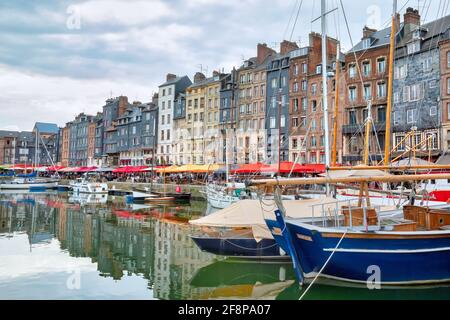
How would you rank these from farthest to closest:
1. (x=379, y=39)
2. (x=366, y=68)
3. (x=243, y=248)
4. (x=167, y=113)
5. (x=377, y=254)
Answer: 1. (x=167, y=113)
2. (x=379, y=39)
3. (x=366, y=68)
4. (x=243, y=248)
5. (x=377, y=254)

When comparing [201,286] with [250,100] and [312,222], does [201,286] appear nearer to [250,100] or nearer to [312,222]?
[312,222]

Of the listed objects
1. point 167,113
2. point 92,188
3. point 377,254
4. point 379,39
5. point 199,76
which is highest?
point 199,76

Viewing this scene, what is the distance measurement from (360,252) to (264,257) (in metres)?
5.45

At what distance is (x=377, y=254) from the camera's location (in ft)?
41.7

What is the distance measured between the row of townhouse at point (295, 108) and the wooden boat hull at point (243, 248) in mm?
8056

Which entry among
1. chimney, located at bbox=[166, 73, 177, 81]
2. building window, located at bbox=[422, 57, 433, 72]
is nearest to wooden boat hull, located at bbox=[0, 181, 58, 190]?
chimney, located at bbox=[166, 73, 177, 81]

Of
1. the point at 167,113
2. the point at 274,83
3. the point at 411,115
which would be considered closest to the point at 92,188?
the point at 167,113

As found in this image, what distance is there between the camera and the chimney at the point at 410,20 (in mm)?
48000

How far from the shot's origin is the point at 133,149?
89.6 meters

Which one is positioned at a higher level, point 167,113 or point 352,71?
point 352,71

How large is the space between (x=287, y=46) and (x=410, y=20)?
65.0 ft

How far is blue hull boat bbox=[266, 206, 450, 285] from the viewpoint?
41.3 feet

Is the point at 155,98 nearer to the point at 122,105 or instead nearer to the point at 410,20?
the point at 122,105

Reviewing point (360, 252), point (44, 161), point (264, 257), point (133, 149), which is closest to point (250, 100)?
point (133, 149)
